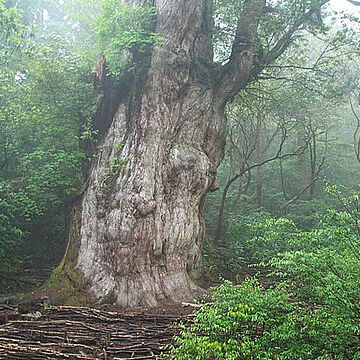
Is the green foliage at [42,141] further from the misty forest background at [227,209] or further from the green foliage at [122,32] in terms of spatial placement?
the green foliage at [122,32]

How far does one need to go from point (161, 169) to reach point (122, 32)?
9.31 feet

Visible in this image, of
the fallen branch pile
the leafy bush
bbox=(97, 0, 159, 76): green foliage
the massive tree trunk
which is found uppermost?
bbox=(97, 0, 159, 76): green foliage

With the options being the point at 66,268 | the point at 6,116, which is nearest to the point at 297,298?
the point at 66,268

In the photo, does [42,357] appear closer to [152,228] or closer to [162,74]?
[152,228]

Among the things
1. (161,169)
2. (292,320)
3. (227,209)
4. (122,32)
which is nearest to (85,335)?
(292,320)

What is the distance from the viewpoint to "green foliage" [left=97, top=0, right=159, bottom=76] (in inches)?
285

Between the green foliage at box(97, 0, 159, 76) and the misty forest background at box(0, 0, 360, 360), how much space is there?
3 cm

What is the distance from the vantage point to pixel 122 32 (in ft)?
24.2

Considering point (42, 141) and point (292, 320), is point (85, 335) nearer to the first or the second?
point (292, 320)

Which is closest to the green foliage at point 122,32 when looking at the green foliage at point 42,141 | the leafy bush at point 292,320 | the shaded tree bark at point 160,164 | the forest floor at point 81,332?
the shaded tree bark at point 160,164

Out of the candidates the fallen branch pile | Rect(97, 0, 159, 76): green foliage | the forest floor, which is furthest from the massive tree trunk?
the fallen branch pile

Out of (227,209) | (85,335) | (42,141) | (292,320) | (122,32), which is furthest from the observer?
(227,209)

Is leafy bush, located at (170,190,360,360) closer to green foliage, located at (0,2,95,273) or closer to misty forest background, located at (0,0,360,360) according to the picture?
→ misty forest background, located at (0,0,360,360)

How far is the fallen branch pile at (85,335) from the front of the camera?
4043 mm
